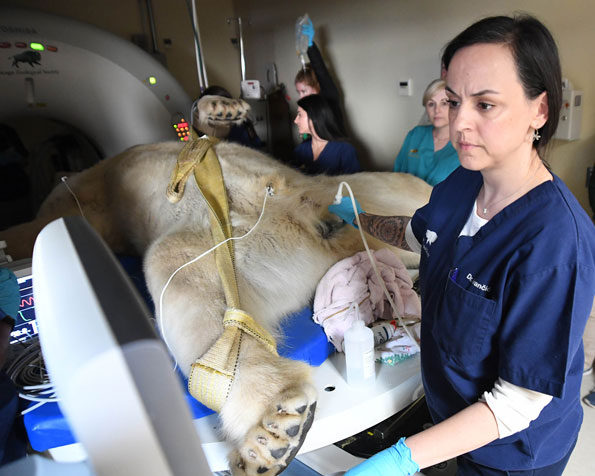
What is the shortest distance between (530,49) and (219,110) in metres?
1.34

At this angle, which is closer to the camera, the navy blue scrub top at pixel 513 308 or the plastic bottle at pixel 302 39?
the navy blue scrub top at pixel 513 308

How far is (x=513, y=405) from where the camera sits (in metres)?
0.63

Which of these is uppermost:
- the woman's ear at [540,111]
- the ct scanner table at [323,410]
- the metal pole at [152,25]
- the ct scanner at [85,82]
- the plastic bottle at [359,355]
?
the metal pole at [152,25]

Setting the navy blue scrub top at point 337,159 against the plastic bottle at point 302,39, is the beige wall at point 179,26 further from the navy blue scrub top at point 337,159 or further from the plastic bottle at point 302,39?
the navy blue scrub top at point 337,159

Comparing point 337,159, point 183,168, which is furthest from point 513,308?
point 337,159

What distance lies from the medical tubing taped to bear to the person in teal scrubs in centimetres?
101

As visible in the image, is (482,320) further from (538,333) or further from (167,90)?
(167,90)

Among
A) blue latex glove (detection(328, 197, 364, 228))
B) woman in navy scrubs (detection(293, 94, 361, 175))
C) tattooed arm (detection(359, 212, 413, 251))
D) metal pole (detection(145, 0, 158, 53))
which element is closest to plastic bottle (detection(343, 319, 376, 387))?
tattooed arm (detection(359, 212, 413, 251))

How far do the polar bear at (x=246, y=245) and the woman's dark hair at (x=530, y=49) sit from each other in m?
0.63

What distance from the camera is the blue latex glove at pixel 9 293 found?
98 cm

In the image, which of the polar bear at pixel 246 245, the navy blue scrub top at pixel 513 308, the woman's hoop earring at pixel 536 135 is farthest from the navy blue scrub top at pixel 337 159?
the woman's hoop earring at pixel 536 135

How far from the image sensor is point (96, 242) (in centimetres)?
38

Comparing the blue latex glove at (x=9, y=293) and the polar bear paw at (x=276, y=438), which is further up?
the blue latex glove at (x=9, y=293)

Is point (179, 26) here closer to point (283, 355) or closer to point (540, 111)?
point (283, 355)
